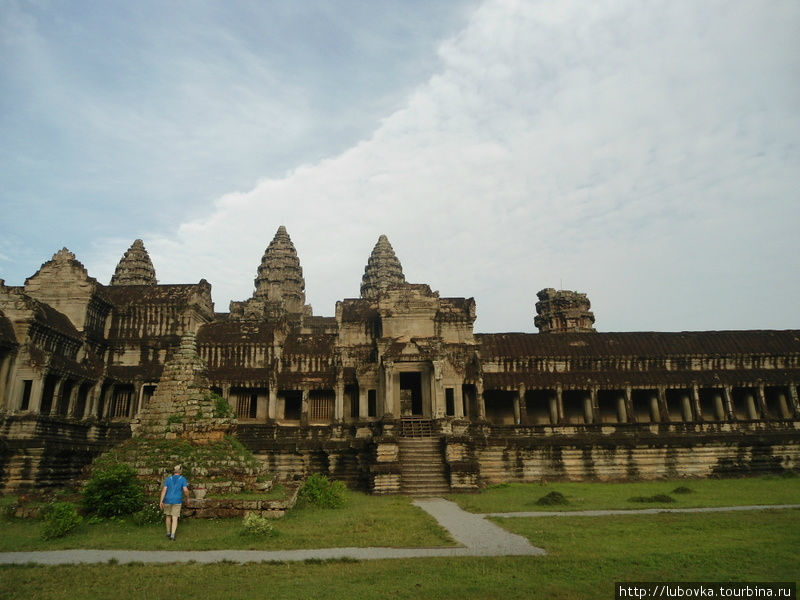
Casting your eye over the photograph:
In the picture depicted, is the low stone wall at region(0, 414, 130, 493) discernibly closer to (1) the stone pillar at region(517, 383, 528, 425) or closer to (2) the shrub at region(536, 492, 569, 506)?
(2) the shrub at region(536, 492, 569, 506)

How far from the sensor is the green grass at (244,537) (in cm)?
1109

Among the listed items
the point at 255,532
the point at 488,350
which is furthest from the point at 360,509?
the point at 488,350

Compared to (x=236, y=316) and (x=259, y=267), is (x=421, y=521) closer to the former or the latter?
(x=236, y=316)

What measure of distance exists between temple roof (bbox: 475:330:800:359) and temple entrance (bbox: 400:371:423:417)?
15.6 ft

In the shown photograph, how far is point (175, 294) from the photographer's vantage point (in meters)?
36.2

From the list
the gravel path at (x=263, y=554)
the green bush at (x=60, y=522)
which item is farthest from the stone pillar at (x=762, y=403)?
the green bush at (x=60, y=522)

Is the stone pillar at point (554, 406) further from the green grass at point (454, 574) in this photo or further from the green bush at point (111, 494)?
the green bush at point (111, 494)

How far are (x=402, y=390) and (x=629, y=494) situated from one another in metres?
17.1

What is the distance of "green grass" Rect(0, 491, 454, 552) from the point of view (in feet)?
36.4

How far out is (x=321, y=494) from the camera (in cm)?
1762

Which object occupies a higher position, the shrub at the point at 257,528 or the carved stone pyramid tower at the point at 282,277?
the carved stone pyramid tower at the point at 282,277

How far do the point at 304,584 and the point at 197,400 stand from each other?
10182 mm

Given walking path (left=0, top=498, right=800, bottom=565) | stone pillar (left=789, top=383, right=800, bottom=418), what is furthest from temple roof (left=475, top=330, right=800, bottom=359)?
walking path (left=0, top=498, right=800, bottom=565)

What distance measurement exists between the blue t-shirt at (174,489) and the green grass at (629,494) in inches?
352
